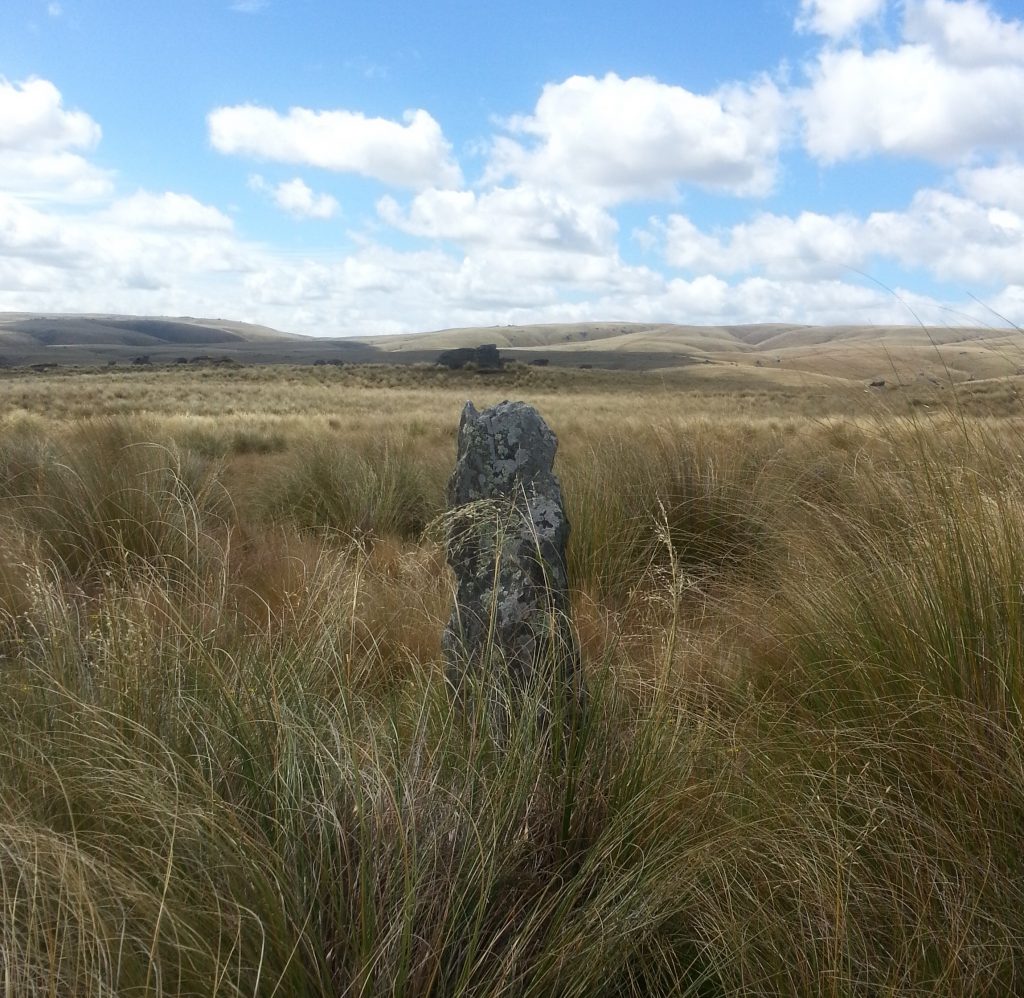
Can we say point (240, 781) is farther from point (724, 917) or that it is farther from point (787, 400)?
point (787, 400)

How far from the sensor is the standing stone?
2.38 meters

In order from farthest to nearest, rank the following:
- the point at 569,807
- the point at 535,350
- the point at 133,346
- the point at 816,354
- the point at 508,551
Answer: the point at 133,346, the point at 535,350, the point at 816,354, the point at 508,551, the point at 569,807

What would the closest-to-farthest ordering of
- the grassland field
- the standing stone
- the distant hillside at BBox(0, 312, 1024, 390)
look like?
the grassland field < the standing stone < the distant hillside at BBox(0, 312, 1024, 390)

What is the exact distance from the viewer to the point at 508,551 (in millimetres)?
2490

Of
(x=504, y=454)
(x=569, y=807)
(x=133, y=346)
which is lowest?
(x=569, y=807)

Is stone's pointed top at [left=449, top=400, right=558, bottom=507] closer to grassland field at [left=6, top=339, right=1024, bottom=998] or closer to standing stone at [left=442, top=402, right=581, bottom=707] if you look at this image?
standing stone at [left=442, top=402, right=581, bottom=707]

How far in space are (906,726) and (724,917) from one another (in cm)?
74

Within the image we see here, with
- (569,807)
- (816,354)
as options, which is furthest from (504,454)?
(816,354)

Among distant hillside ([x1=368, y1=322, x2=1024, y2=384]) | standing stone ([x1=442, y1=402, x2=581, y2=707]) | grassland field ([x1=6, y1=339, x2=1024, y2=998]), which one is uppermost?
distant hillside ([x1=368, y1=322, x2=1024, y2=384])

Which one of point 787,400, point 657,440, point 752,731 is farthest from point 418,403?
point 752,731

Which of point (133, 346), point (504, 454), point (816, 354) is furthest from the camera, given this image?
point (133, 346)

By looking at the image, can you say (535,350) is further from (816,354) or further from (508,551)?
(508,551)

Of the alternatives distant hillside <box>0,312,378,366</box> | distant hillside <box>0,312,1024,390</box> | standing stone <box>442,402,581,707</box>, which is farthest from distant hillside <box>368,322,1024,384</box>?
distant hillside <box>0,312,378,366</box>

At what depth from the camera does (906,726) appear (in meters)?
1.96
